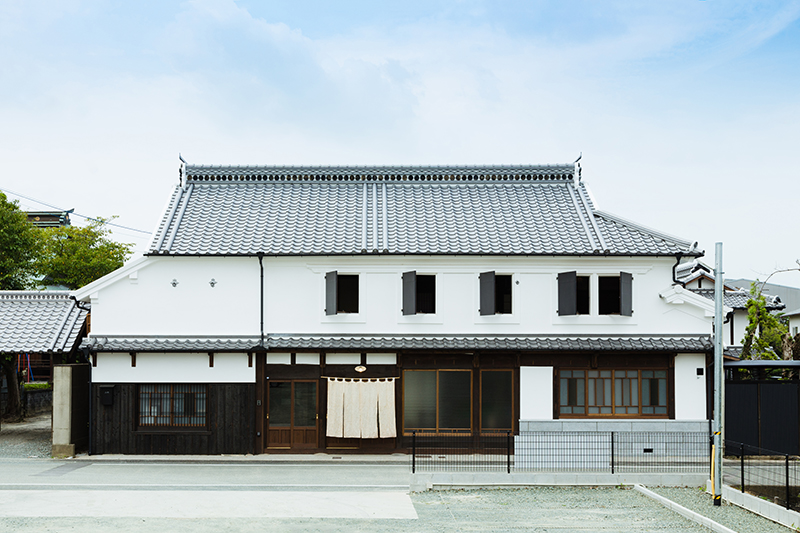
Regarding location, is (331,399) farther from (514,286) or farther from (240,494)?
(514,286)

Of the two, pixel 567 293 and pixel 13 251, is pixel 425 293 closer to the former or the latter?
pixel 567 293

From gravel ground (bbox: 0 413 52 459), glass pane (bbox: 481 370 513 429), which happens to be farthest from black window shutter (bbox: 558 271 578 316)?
gravel ground (bbox: 0 413 52 459)

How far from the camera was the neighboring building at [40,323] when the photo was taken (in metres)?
21.1

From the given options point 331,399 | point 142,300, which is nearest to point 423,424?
point 331,399

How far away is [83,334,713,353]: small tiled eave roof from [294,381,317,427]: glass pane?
1488 mm

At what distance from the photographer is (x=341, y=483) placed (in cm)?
1652

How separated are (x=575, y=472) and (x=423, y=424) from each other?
16.9 ft

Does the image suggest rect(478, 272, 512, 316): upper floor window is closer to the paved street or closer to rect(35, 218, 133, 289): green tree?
the paved street

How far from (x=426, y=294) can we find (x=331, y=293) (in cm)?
314

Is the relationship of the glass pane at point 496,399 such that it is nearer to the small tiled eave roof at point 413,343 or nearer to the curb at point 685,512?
the small tiled eave roof at point 413,343

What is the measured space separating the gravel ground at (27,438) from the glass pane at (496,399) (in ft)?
46.4

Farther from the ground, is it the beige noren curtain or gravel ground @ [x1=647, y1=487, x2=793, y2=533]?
the beige noren curtain

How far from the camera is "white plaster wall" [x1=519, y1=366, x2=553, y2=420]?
2006 cm

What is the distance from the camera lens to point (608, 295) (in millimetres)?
20875
